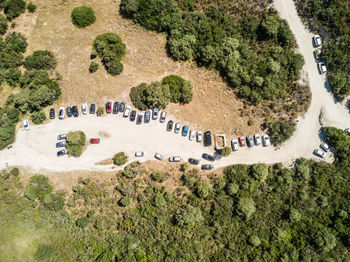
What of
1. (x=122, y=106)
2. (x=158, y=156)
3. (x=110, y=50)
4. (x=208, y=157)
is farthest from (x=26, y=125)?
(x=208, y=157)

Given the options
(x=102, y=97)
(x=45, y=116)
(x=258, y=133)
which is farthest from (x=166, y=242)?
(x=45, y=116)

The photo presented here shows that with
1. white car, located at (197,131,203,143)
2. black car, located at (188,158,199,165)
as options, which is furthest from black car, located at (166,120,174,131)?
black car, located at (188,158,199,165)

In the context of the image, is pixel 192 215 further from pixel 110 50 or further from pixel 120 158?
pixel 110 50

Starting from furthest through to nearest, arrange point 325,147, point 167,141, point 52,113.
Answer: point 52,113
point 167,141
point 325,147

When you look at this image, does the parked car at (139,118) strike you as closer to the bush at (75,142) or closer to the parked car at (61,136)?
the bush at (75,142)

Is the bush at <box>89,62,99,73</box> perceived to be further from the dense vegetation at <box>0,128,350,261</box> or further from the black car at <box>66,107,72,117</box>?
the dense vegetation at <box>0,128,350,261</box>

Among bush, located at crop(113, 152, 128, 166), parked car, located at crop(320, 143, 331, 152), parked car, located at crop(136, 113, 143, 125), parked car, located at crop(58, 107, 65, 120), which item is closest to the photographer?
bush, located at crop(113, 152, 128, 166)

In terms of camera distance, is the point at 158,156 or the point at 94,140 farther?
the point at 94,140

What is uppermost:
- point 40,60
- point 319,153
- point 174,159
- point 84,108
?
point 319,153
